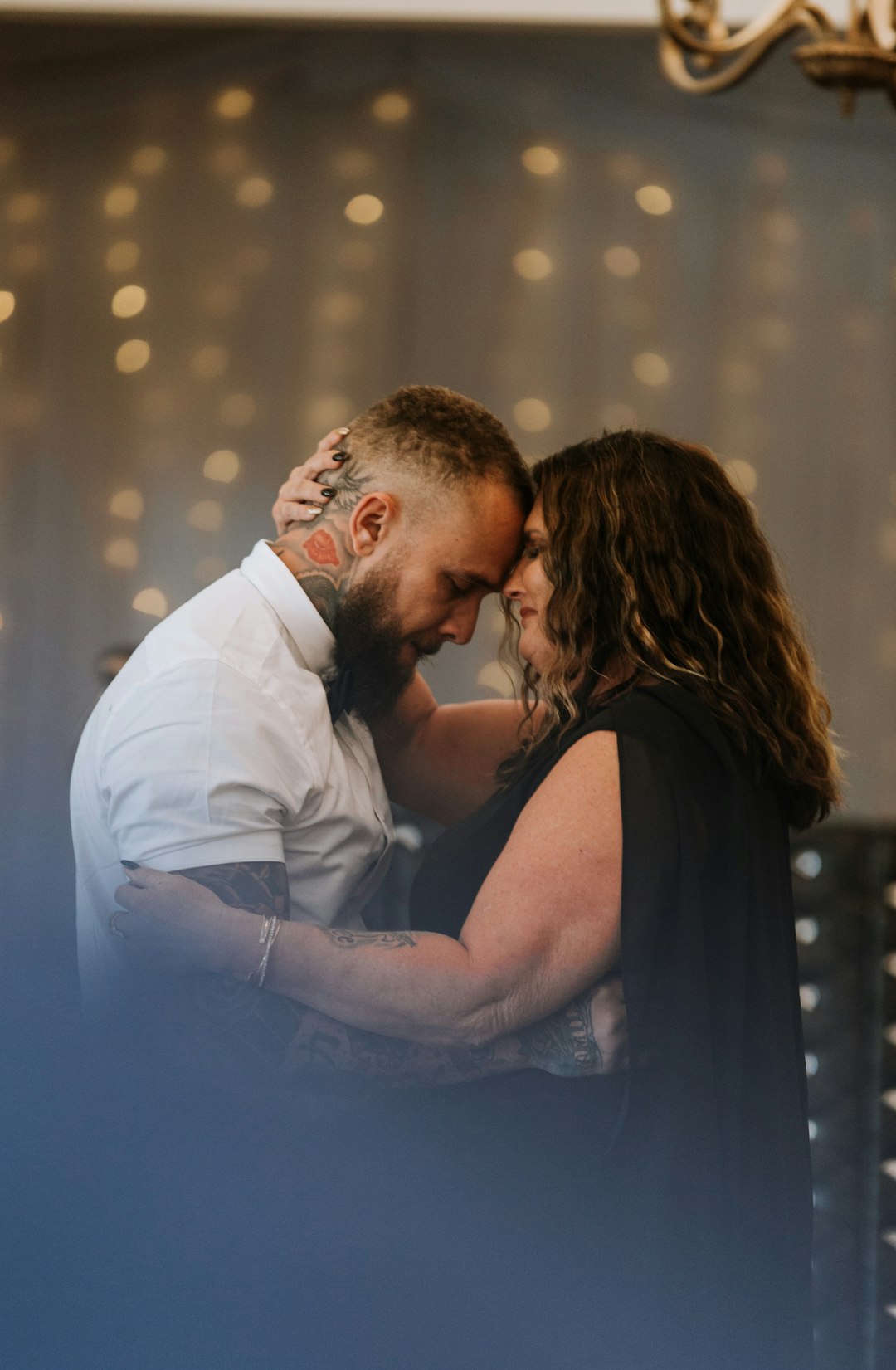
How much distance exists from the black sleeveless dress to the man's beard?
0.32 metres

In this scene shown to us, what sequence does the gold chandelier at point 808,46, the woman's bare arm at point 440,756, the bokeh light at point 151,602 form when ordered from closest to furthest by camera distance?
the gold chandelier at point 808,46 → the woman's bare arm at point 440,756 → the bokeh light at point 151,602

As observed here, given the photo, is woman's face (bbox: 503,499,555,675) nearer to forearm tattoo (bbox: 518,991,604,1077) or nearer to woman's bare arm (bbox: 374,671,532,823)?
woman's bare arm (bbox: 374,671,532,823)

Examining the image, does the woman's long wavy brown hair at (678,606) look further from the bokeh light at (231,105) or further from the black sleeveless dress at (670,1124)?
the bokeh light at (231,105)

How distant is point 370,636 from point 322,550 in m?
0.13

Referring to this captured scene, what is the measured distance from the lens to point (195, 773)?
58.0 inches

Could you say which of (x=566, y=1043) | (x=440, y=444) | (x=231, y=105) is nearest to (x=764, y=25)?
(x=440, y=444)

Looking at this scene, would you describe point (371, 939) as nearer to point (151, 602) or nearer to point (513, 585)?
point (513, 585)

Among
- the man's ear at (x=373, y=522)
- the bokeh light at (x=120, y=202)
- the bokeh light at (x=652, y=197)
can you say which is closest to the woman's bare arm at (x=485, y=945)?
the man's ear at (x=373, y=522)

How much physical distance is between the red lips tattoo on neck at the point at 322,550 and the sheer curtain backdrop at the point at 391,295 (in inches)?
76.4

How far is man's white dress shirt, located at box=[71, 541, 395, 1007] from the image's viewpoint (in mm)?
1479

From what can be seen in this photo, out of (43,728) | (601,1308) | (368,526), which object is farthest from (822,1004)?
(43,728)

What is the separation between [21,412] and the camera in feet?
12.1

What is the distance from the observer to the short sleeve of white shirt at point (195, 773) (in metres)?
1.47

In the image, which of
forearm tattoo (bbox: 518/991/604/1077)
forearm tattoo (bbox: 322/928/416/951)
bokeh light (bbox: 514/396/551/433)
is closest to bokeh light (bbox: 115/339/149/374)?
bokeh light (bbox: 514/396/551/433)
